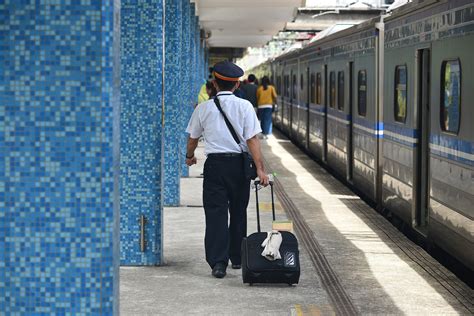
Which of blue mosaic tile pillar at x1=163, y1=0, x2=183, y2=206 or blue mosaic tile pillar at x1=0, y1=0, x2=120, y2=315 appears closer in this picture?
blue mosaic tile pillar at x1=0, y1=0, x2=120, y2=315

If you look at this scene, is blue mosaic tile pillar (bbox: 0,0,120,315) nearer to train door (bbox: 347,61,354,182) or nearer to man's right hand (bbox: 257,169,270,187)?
man's right hand (bbox: 257,169,270,187)

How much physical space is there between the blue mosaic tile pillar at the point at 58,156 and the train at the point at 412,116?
4.34 meters

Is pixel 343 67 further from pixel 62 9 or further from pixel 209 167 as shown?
pixel 62 9

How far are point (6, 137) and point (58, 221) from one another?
18.9 inches

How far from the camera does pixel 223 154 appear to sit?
868 cm

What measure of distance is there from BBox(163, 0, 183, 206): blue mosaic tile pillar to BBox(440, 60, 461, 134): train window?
194 inches

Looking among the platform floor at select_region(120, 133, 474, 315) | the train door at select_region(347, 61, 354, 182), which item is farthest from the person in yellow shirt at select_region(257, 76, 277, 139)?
the platform floor at select_region(120, 133, 474, 315)

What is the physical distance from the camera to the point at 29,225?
17.0 feet

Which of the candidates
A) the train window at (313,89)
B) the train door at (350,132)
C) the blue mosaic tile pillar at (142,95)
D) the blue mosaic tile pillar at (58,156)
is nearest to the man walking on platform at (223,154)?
the blue mosaic tile pillar at (142,95)

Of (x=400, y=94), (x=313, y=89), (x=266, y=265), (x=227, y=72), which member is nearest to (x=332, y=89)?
(x=313, y=89)

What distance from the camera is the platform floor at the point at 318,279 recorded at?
26.0ft

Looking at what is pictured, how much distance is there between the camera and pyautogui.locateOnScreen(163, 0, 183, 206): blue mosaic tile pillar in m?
13.9

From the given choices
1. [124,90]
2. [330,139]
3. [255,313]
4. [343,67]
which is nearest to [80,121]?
[255,313]

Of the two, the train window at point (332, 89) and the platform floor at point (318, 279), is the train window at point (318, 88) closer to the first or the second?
the train window at point (332, 89)
